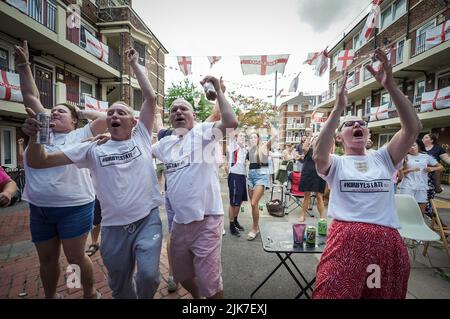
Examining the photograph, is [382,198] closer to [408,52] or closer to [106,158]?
[106,158]

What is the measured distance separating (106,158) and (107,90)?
1714cm

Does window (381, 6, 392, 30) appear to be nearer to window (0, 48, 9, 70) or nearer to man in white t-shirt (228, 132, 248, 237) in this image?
man in white t-shirt (228, 132, 248, 237)

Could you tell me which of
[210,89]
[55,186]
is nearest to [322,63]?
[210,89]

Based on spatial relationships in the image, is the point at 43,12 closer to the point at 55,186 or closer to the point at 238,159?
the point at 238,159

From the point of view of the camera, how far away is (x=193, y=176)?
1925mm

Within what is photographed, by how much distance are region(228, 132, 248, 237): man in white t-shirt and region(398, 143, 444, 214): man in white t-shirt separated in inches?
126

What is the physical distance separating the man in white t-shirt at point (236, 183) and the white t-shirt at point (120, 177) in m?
2.78

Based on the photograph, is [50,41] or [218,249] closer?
[218,249]

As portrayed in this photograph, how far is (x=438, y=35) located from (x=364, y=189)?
14.9m

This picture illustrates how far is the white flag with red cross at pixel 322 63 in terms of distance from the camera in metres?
8.01

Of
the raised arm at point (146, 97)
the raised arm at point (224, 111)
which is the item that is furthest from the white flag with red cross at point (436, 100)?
the raised arm at point (146, 97)

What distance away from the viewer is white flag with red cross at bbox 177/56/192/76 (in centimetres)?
786

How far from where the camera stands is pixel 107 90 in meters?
16.5
